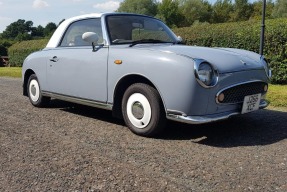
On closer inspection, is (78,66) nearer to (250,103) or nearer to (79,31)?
(79,31)

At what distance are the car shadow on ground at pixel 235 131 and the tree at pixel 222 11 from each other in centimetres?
6417

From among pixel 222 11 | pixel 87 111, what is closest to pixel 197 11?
pixel 222 11

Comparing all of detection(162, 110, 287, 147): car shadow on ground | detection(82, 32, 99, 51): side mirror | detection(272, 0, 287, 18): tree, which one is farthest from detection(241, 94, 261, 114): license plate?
detection(272, 0, 287, 18): tree

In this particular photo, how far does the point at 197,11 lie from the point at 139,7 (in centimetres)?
1160

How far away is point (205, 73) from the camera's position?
384 centimetres

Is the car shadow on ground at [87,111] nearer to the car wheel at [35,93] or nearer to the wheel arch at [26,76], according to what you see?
the car wheel at [35,93]

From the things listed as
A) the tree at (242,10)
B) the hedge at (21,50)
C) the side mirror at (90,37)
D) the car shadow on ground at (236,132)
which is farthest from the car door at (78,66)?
the tree at (242,10)

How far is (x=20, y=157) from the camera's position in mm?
3617

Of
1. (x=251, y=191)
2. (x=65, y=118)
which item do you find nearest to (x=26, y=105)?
(x=65, y=118)

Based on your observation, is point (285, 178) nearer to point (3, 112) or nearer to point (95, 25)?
point (95, 25)

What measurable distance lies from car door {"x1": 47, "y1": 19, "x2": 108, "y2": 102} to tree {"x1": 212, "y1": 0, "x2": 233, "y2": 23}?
64109 millimetres

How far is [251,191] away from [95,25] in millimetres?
3378

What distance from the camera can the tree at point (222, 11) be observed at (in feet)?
220

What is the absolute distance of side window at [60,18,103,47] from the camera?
5176 millimetres
